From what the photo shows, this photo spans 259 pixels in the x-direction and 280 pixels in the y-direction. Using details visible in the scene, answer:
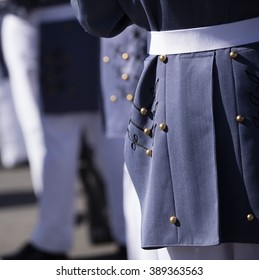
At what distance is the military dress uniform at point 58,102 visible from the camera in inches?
190

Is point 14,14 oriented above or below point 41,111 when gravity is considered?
above

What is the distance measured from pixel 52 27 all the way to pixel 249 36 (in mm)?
2505

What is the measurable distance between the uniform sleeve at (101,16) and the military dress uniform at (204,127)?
0.11 m

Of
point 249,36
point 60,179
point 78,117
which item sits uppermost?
point 249,36

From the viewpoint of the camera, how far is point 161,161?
8.32 feet

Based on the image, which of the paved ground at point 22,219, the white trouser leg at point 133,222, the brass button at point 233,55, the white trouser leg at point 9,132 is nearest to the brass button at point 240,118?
the brass button at point 233,55

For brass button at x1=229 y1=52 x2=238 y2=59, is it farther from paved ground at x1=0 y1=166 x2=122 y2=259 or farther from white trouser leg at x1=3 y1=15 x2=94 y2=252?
paved ground at x1=0 y1=166 x2=122 y2=259

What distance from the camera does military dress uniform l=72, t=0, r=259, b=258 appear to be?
245 centimetres

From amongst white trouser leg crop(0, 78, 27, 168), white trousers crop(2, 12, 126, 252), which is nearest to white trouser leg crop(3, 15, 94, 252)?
white trousers crop(2, 12, 126, 252)

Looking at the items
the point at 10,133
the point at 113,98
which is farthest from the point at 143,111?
the point at 10,133

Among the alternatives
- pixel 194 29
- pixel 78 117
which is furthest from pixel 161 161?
pixel 78 117
